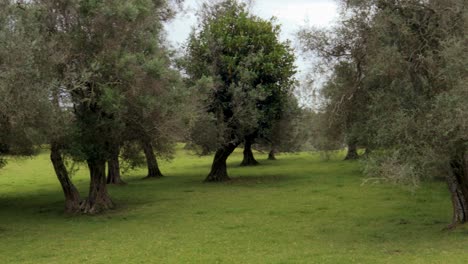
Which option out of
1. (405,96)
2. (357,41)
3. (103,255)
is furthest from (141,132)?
(405,96)

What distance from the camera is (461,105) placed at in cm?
1419

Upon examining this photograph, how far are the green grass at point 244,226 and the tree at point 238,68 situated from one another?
16.3ft

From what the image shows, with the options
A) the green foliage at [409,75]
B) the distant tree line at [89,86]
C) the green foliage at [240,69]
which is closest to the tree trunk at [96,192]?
the distant tree line at [89,86]

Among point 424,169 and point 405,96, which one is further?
point 405,96

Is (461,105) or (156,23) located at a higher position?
(156,23)

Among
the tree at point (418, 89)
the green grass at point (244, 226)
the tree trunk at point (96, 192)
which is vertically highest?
the tree at point (418, 89)

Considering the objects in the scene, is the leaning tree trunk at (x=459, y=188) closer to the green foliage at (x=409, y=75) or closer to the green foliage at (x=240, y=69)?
the green foliage at (x=409, y=75)

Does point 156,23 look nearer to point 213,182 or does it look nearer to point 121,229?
point 121,229

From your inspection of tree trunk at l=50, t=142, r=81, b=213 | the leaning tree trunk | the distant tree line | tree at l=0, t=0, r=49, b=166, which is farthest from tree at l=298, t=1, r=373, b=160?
tree trunk at l=50, t=142, r=81, b=213

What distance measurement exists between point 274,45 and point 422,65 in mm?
23285

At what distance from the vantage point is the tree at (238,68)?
1449 inches

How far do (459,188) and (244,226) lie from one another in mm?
8404

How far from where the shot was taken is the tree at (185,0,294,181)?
3681 cm

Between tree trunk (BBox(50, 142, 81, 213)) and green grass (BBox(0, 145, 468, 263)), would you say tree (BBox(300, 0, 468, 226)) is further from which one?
tree trunk (BBox(50, 142, 81, 213))
